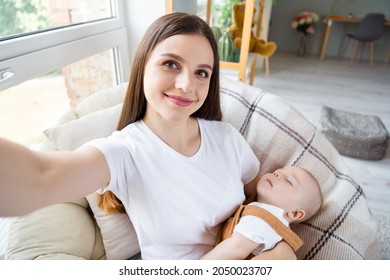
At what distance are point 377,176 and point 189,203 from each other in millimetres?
1890

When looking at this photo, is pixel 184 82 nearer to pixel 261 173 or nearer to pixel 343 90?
pixel 261 173

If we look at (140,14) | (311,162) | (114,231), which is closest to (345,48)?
(140,14)

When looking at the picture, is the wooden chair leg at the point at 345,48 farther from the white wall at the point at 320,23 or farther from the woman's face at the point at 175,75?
the woman's face at the point at 175,75

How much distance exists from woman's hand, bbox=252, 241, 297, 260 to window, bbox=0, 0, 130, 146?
896 millimetres

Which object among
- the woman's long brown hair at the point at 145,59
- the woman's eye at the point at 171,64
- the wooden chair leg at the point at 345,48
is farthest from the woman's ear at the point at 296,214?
the wooden chair leg at the point at 345,48

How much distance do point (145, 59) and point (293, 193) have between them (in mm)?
608

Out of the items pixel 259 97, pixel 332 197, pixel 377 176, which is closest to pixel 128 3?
pixel 259 97

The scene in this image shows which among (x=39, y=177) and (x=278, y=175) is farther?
(x=278, y=175)

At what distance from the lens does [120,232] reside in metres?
0.84

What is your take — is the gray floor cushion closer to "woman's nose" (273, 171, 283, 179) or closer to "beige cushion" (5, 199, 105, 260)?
"woman's nose" (273, 171, 283, 179)

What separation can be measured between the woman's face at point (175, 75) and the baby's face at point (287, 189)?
1.32ft

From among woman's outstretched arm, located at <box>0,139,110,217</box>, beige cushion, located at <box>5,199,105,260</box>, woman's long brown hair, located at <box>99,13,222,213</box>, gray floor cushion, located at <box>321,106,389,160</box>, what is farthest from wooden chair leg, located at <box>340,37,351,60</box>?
woman's outstretched arm, located at <box>0,139,110,217</box>

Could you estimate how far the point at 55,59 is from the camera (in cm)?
100
